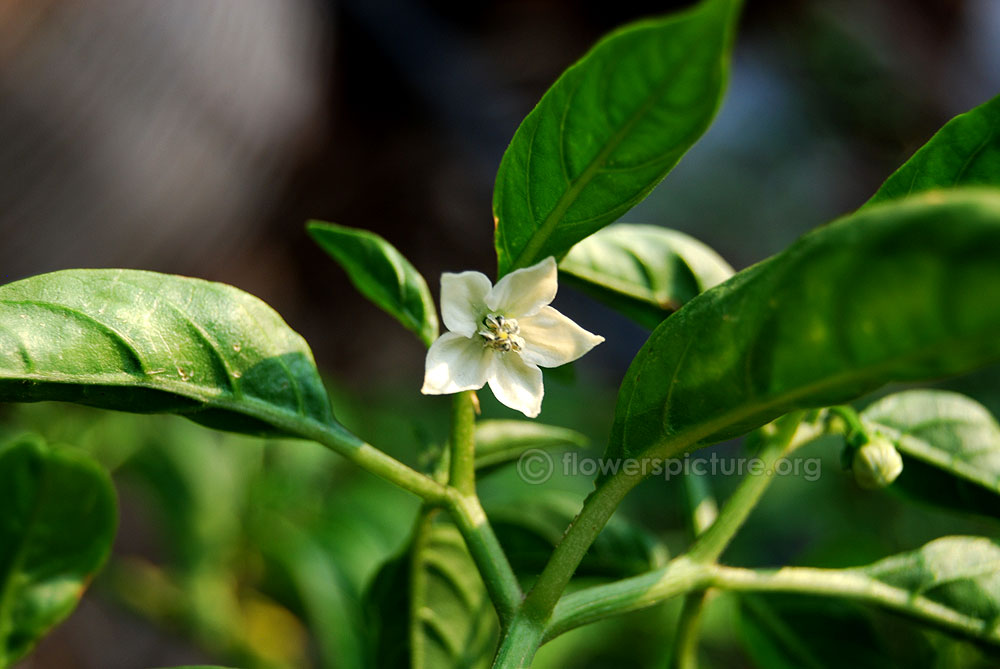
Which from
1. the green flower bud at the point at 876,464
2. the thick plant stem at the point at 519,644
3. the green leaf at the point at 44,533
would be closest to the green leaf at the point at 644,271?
the green flower bud at the point at 876,464

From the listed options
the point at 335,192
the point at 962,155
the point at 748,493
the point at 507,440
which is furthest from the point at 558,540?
the point at 335,192

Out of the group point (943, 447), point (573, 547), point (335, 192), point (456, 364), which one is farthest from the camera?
point (335, 192)

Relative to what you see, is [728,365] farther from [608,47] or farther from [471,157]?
[471,157]

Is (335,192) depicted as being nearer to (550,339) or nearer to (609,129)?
Answer: (550,339)

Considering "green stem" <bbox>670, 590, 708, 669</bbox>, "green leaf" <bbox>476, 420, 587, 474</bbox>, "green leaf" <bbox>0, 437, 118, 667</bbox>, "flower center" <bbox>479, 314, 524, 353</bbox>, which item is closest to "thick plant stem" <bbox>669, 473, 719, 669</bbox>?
"green stem" <bbox>670, 590, 708, 669</bbox>

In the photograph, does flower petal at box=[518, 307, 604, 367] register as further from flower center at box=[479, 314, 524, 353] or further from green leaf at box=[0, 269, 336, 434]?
green leaf at box=[0, 269, 336, 434]

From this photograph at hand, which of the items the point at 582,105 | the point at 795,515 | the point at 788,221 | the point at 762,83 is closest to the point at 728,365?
the point at 582,105

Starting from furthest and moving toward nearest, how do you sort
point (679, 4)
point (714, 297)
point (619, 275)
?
point (679, 4)
point (619, 275)
point (714, 297)
